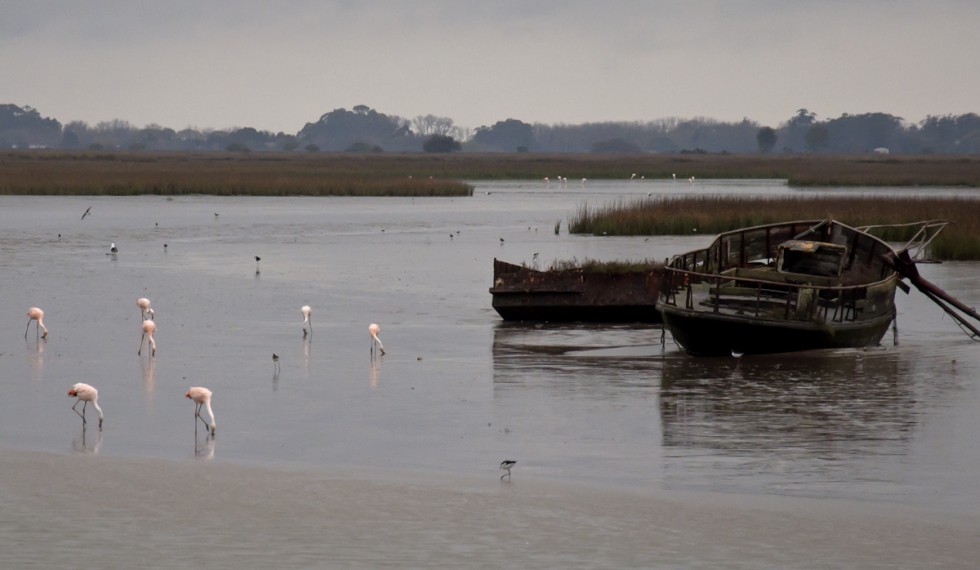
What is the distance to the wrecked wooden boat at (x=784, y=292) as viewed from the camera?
19.9m

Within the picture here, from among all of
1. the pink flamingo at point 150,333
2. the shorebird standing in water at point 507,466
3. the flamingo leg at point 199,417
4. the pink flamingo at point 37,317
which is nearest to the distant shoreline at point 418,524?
the shorebird standing in water at point 507,466

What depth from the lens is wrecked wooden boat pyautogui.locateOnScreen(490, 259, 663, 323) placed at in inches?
949

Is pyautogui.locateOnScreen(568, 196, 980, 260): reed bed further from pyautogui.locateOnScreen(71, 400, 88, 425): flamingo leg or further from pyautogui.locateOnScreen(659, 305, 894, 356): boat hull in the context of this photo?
pyautogui.locateOnScreen(71, 400, 88, 425): flamingo leg

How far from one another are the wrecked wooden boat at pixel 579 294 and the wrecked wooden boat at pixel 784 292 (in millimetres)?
967

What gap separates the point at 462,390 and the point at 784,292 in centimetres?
630

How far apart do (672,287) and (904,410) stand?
5.93 meters

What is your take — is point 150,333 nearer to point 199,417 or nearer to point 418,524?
point 199,417

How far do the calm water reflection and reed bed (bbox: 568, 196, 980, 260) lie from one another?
9150 millimetres

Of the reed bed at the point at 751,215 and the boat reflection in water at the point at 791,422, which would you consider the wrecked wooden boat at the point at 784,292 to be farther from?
the reed bed at the point at 751,215

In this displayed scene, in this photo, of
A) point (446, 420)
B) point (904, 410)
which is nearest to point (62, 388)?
point (446, 420)

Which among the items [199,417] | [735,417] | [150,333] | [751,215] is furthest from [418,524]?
[751,215]

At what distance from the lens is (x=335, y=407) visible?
1593 cm

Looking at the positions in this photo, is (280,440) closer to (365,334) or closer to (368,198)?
(365,334)

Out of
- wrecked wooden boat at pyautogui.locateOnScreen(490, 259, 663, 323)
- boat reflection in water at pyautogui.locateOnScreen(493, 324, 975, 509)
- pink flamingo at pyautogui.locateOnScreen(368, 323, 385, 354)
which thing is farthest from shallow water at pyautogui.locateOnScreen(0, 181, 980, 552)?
wrecked wooden boat at pyautogui.locateOnScreen(490, 259, 663, 323)
